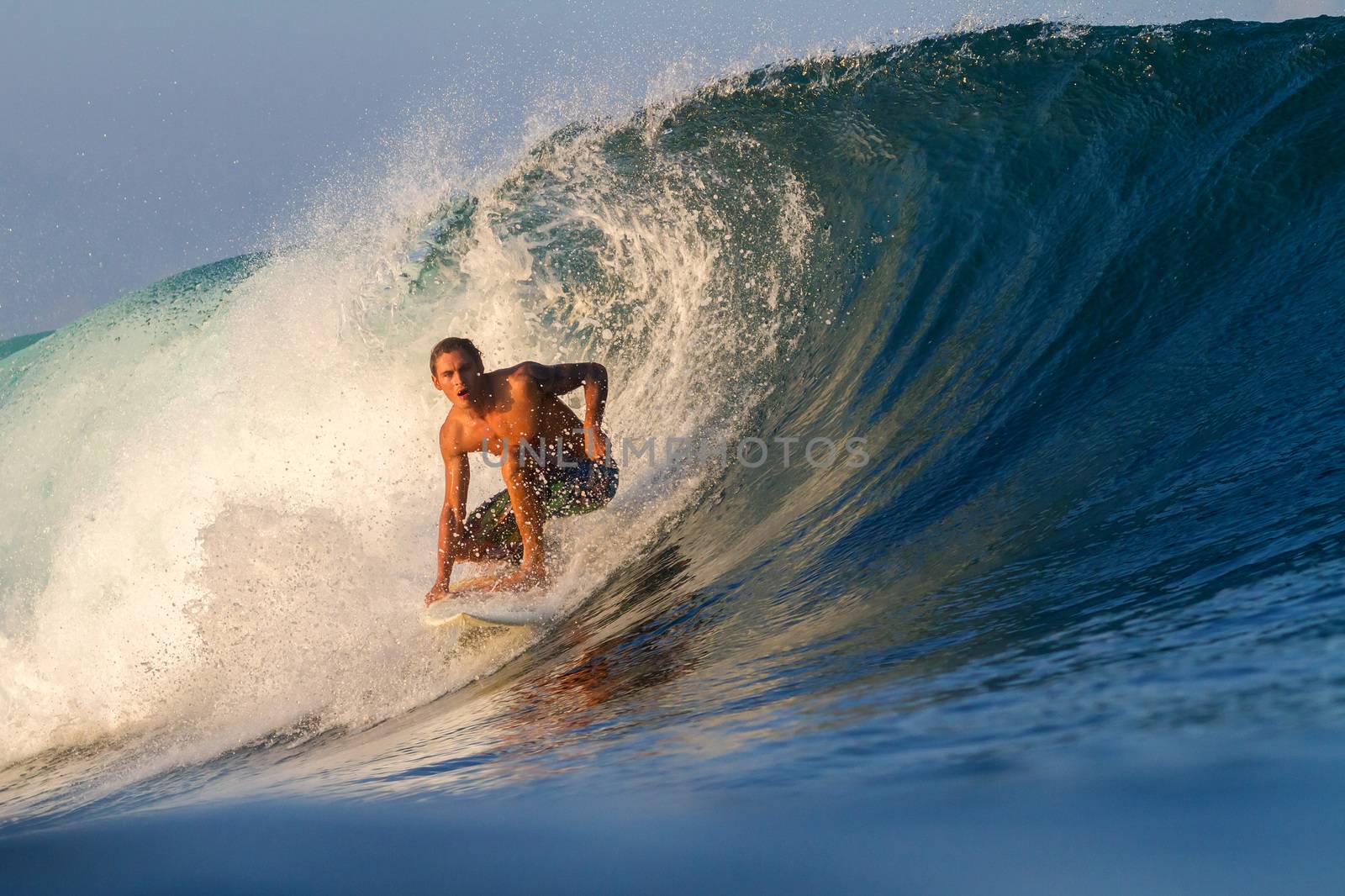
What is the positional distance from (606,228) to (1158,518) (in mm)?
4951

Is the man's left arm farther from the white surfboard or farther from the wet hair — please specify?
the white surfboard

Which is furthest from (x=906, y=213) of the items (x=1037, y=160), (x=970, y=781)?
(x=970, y=781)

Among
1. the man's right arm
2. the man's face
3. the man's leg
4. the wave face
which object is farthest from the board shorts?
the man's face

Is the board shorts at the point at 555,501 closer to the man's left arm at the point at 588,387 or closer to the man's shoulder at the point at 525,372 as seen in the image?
the man's left arm at the point at 588,387

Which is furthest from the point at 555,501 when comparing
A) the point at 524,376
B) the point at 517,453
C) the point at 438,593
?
the point at 438,593

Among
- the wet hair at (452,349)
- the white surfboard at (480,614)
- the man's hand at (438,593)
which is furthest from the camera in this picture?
the wet hair at (452,349)

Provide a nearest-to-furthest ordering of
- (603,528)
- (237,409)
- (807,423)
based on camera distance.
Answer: (603,528) < (807,423) < (237,409)

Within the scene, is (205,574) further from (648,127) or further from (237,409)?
(648,127)

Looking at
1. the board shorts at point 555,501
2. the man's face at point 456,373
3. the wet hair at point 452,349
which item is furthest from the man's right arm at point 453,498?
the wet hair at point 452,349

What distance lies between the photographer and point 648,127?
314 inches

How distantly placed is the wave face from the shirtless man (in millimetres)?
271

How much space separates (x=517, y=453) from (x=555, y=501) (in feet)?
0.91

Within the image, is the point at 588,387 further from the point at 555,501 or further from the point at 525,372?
→ the point at 555,501

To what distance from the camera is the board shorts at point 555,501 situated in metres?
4.57
